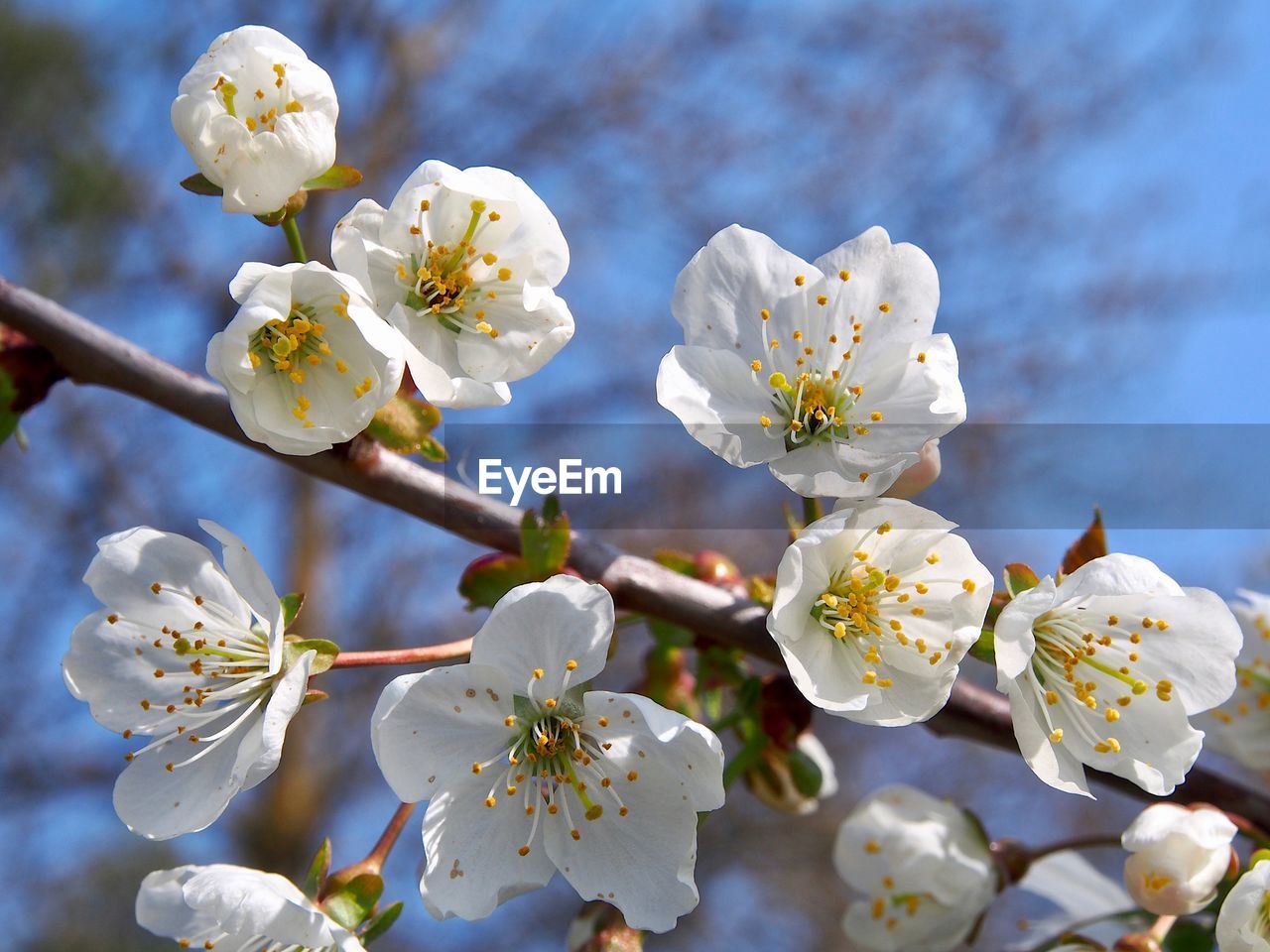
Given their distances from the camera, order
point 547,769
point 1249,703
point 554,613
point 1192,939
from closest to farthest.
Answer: point 554,613 → point 547,769 → point 1192,939 → point 1249,703

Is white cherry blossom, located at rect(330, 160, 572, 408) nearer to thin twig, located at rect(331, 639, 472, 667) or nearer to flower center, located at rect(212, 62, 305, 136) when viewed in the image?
flower center, located at rect(212, 62, 305, 136)

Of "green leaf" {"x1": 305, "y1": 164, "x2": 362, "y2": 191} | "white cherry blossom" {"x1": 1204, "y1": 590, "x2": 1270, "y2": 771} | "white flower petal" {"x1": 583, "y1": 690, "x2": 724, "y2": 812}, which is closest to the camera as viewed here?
"white flower petal" {"x1": 583, "y1": 690, "x2": 724, "y2": 812}

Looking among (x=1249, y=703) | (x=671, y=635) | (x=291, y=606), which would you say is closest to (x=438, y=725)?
(x=291, y=606)

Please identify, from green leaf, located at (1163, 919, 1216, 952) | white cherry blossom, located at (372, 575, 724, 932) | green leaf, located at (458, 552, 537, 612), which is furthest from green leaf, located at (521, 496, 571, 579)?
green leaf, located at (1163, 919, 1216, 952)

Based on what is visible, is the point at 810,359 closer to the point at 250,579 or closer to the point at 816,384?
the point at 816,384

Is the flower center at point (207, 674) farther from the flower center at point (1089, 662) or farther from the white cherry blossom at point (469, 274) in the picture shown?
the flower center at point (1089, 662)

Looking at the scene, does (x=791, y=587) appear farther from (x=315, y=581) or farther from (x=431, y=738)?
(x=315, y=581)
